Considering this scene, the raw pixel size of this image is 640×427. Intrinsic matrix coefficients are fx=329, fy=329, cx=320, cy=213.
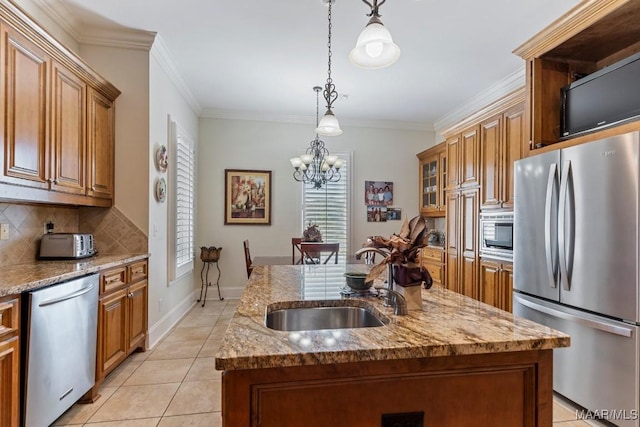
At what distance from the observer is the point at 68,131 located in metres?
2.49

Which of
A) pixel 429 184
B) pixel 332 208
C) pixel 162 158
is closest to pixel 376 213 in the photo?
pixel 332 208

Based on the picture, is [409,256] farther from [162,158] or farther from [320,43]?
[162,158]

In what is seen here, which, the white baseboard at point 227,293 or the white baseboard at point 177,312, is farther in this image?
the white baseboard at point 227,293

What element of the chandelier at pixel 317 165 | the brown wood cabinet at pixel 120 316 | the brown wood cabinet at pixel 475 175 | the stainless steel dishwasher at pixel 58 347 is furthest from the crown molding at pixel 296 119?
the stainless steel dishwasher at pixel 58 347

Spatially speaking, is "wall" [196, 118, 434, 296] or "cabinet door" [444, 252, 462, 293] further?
"wall" [196, 118, 434, 296]

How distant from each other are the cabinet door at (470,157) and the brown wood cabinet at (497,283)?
2.96ft

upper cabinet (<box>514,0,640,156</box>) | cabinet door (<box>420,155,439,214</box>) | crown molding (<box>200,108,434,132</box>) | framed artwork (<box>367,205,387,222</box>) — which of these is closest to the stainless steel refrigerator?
upper cabinet (<box>514,0,640,156</box>)

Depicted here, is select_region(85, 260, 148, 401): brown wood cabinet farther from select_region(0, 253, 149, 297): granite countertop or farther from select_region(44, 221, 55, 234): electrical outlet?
select_region(44, 221, 55, 234): electrical outlet

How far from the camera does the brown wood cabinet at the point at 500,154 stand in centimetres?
300

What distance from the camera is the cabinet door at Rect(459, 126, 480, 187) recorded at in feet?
11.6

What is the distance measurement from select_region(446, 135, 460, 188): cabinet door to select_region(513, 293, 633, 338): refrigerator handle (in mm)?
1674

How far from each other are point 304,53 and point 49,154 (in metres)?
2.37

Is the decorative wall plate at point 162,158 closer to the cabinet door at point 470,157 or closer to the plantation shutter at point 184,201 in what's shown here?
the plantation shutter at point 184,201

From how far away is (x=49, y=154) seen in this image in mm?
2289
